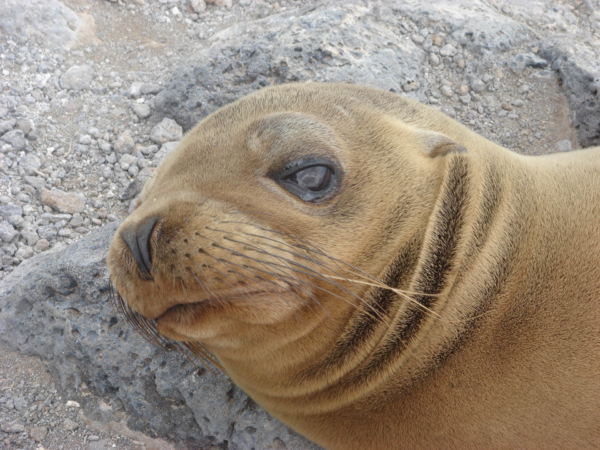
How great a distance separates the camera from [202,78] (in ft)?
15.0

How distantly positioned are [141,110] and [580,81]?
12.5 feet

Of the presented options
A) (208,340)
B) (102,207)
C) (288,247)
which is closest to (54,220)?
(102,207)

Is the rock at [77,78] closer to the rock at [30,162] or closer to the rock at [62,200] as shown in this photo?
the rock at [30,162]

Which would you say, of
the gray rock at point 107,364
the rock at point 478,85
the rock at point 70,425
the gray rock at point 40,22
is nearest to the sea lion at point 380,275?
the gray rock at point 107,364

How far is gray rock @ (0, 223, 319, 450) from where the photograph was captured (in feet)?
10.0

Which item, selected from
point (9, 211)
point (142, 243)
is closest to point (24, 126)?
point (9, 211)

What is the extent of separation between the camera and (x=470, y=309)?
7.42 ft

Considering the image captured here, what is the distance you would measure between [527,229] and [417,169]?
53 centimetres

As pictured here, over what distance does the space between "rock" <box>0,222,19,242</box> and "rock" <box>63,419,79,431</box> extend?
4.60 feet

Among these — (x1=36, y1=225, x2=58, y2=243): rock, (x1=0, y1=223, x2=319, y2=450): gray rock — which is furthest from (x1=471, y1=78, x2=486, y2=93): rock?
(x1=36, y1=225, x2=58, y2=243): rock

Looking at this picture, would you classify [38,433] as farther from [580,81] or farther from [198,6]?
[580,81]

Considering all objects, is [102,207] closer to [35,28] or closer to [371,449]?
[35,28]

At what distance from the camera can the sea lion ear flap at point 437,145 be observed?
2533 mm

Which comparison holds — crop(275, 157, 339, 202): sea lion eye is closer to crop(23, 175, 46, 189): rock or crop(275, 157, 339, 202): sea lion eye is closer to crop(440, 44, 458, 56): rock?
crop(23, 175, 46, 189): rock
